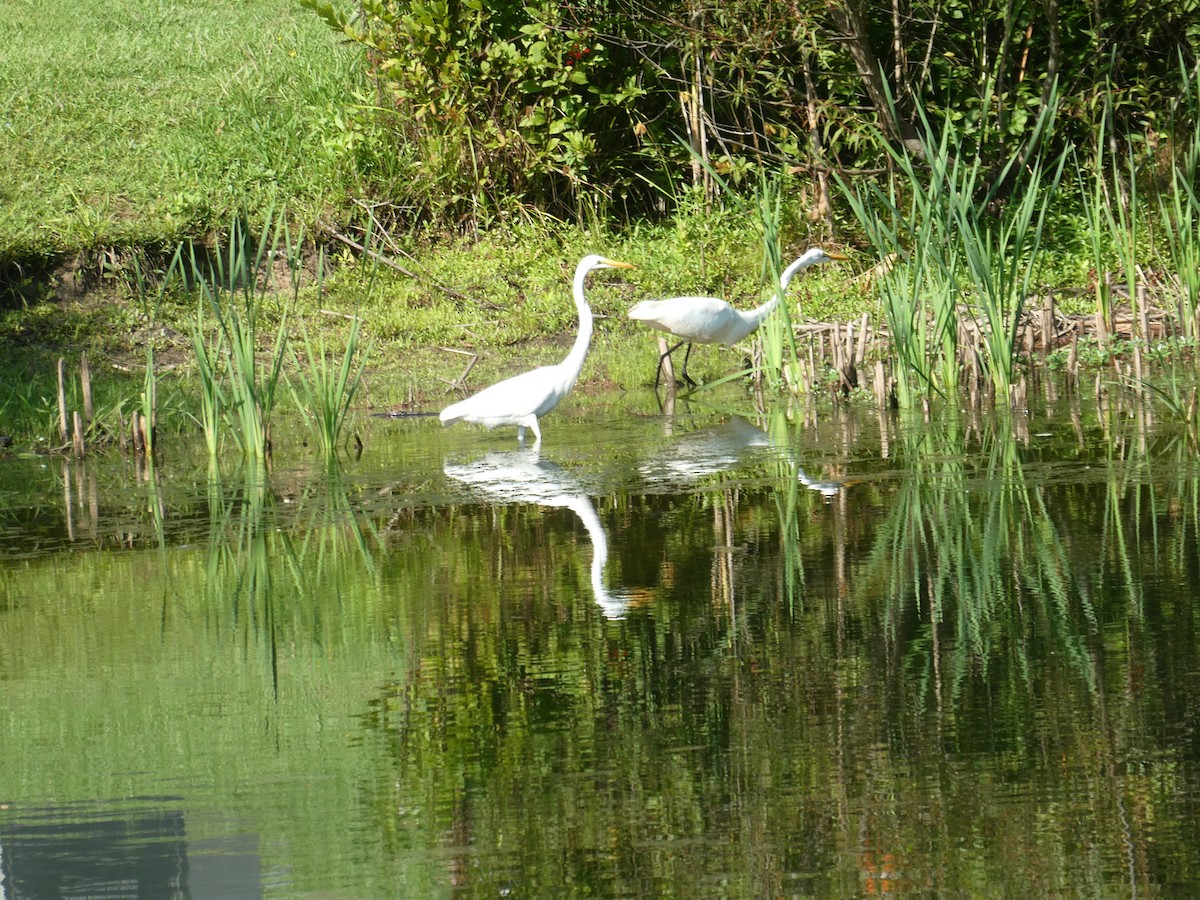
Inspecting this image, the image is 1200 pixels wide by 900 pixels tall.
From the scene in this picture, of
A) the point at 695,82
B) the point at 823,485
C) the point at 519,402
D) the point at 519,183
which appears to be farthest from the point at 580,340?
the point at 519,183

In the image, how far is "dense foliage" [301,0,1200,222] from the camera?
12031 mm

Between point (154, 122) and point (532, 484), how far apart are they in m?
8.59

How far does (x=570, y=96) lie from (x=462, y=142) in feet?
3.22

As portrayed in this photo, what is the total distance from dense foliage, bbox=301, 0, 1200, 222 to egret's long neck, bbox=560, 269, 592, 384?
137 inches

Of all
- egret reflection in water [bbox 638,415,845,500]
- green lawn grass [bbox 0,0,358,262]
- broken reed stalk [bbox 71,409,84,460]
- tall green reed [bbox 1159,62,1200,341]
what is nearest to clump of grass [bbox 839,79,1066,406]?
tall green reed [bbox 1159,62,1200,341]

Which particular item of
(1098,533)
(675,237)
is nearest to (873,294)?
(675,237)

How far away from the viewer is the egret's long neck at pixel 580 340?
8.20m

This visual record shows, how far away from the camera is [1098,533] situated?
5.14 meters

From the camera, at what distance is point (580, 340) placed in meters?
8.55

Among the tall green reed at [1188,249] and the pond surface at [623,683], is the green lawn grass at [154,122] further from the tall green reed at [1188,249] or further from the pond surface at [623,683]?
the tall green reed at [1188,249]

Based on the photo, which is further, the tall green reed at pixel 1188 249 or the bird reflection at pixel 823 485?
the tall green reed at pixel 1188 249

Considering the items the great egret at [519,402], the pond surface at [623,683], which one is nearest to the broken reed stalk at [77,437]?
the pond surface at [623,683]

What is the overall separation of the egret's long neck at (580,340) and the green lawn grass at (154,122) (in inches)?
123

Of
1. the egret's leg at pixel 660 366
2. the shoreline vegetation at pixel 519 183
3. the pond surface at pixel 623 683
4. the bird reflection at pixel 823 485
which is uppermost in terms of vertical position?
the shoreline vegetation at pixel 519 183
